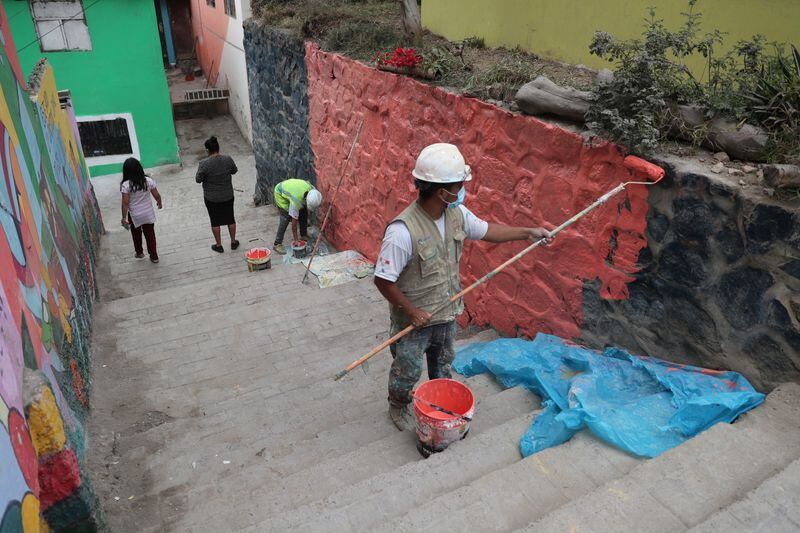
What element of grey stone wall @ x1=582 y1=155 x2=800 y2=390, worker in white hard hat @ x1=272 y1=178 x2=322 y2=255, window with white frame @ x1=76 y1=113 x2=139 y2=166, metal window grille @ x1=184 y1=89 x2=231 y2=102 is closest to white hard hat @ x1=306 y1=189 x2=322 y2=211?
worker in white hard hat @ x1=272 y1=178 x2=322 y2=255

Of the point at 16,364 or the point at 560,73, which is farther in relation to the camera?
the point at 560,73

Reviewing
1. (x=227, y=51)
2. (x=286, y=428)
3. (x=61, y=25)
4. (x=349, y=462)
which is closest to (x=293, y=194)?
(x=286, y=428)

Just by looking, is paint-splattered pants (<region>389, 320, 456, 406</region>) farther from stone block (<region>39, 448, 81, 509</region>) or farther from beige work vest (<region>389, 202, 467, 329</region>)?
stone block (<region>39, 448, 81, 509</region>)

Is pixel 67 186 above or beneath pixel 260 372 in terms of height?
above

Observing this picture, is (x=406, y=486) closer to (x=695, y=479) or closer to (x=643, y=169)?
(x=695, y=479)

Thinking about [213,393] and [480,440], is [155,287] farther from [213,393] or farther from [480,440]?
[480,440]

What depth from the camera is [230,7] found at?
15.6 meters

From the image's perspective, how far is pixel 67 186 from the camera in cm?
633

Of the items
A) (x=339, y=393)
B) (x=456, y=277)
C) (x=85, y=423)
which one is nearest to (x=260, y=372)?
(x=339, y=393)

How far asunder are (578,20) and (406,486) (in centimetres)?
445

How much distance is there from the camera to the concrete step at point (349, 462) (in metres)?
3.01

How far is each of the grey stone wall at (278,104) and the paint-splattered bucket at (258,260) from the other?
1.68 metres

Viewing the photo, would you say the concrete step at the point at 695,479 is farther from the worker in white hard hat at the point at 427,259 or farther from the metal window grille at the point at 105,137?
the metal window grille at the point at 105,137

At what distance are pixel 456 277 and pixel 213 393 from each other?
91.7 inches
